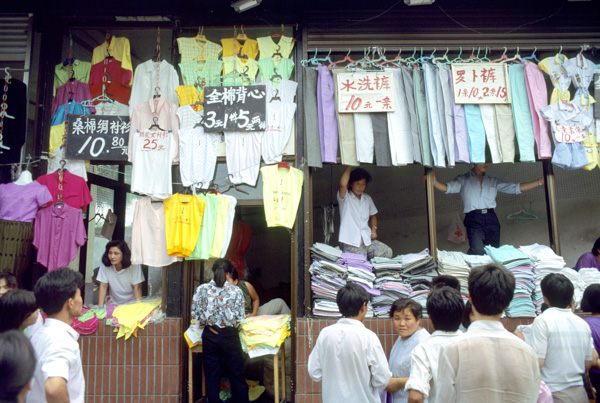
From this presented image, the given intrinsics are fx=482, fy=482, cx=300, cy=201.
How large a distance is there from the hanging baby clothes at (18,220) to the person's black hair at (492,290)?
556cm

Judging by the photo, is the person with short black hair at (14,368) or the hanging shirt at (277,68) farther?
the hanging shirt at (277,68)

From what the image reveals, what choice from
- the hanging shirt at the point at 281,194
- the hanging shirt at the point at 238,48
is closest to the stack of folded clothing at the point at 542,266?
the hanging shirt at the point at 281,194

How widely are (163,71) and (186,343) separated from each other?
373 cm

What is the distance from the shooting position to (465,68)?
6410mm

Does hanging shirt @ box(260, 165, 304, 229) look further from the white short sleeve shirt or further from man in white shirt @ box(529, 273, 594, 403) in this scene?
man in white shirt @ box(529, 273, 594, 403)

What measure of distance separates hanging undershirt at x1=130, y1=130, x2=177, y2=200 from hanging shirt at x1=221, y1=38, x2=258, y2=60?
4.69 ft

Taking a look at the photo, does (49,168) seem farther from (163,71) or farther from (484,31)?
(484,31)

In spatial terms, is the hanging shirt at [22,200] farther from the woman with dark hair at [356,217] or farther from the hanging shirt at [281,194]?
the woman with dark hair at [356,217]

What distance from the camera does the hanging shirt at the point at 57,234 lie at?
6164 millimetres

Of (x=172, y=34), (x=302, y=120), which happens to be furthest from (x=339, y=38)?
(x=172, y=34)

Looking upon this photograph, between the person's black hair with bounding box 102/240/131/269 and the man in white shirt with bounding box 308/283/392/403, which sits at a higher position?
the person's black hair with bounding box 102/240/131/269

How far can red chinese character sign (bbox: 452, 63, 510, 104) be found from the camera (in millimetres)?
6363

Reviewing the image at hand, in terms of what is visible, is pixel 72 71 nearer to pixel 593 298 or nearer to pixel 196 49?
pixel 196 49

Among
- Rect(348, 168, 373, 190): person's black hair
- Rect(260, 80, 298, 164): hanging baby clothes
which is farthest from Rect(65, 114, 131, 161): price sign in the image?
Rect(348, 168, 373, 190): person's black hair
